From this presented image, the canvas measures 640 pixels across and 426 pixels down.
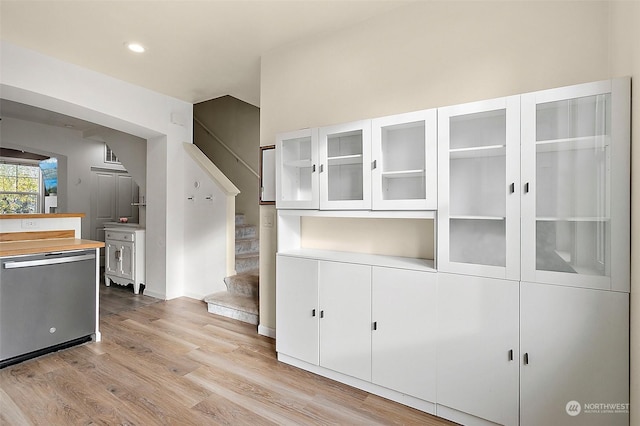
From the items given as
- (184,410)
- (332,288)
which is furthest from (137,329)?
(332,288)

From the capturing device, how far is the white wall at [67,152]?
546 cm

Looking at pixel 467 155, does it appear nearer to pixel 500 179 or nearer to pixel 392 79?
pixel 500 179

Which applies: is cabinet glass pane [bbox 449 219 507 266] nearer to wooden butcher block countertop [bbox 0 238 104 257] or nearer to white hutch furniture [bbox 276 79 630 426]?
white hutch furniture [bbox 276 79 630 426]

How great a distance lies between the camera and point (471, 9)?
2049mm

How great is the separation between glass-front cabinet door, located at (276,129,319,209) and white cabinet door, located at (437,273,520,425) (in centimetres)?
121

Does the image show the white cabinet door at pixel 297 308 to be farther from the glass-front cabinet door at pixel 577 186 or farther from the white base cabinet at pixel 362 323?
the glass-front cabinet door at pixel 577 186

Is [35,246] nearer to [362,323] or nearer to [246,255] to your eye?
[246,255]

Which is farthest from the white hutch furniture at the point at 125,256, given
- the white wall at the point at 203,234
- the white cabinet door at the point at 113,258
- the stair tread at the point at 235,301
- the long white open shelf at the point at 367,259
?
the long white open shelf at the point at 367,259

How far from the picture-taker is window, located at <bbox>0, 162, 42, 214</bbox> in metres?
6.38

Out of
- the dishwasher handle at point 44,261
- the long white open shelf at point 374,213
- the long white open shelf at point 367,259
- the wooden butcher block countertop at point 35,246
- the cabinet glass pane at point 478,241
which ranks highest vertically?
the long white open shelf at point 374,213

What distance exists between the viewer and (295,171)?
8.48 ft

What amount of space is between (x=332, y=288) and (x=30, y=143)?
6508 millimetres

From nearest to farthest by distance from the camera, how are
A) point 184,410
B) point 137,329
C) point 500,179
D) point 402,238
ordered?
point 500,179 → point 184,410 → point 402,238 → point 137,329

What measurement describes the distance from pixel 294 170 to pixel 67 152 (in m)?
5.97
